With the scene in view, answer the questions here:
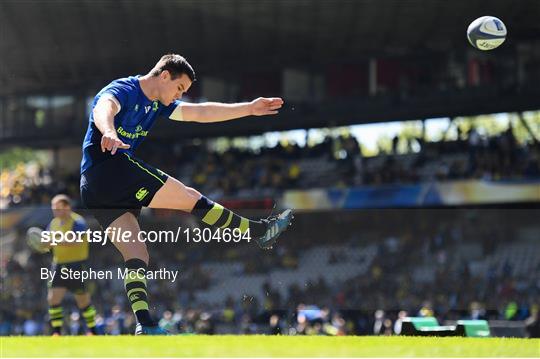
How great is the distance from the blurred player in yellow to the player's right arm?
587 cm

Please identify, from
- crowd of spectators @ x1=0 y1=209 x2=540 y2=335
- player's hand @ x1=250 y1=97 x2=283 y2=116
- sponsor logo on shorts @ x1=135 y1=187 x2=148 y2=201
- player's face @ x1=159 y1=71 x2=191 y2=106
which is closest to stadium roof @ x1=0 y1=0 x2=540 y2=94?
crowd of spectators @ x1=0 y1=209 x2=540 y2=335

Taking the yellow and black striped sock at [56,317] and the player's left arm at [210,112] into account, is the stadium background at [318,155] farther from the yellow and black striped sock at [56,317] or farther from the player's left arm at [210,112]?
the player's left arm at [210,112]

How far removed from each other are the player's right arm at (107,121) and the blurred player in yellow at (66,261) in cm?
587

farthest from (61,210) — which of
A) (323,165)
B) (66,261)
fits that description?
(323,165)

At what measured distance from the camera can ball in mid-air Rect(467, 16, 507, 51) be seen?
13648 millimetres

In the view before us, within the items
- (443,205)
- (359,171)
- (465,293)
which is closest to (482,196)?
(443,205)

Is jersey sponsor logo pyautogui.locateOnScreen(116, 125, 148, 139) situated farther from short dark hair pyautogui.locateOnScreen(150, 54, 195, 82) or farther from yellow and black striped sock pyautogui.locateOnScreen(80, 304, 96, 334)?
yellow and black striped sock pyautogui.locateOnScreen(80, 304, 96, 334)

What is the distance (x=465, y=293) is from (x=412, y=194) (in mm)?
8009

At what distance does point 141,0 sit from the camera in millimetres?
32188

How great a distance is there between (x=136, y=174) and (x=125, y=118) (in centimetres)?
50

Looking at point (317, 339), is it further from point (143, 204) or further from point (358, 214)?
→ point (358, 214)

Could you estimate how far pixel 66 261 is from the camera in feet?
45.2

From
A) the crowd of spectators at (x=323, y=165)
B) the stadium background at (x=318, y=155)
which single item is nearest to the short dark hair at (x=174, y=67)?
the stadium background at (x=318, y=155)

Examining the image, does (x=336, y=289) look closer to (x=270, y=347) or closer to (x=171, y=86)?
(x=171, y=86)
